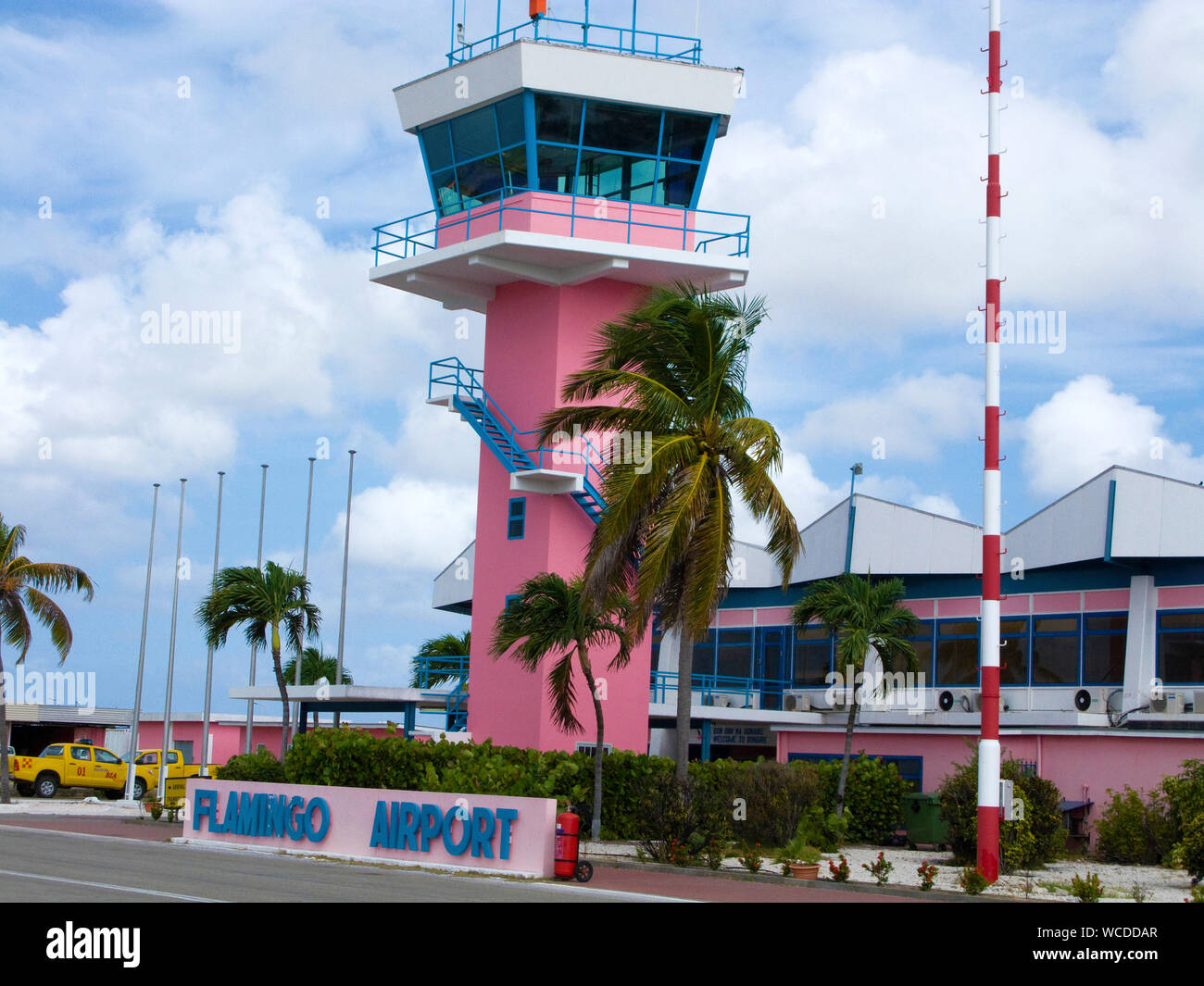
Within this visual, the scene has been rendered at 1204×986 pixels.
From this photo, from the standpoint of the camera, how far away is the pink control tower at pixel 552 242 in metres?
32.0

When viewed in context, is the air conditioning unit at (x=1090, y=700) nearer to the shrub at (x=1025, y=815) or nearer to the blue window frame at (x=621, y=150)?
the shrub at (x=1025, y=815)

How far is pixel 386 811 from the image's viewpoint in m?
22.8

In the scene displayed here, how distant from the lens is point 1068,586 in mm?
37125

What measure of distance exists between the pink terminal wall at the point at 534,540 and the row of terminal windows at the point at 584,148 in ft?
7.82

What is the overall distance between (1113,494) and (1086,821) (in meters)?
8.26

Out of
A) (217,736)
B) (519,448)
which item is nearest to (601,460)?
(519,448)

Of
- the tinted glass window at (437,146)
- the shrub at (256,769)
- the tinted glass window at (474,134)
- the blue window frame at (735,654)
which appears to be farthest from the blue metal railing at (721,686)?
the tinted glass window at (437,146)

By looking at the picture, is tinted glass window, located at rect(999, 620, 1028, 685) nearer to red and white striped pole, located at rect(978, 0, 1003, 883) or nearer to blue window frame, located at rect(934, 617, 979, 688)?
blue window frame, located at rect(934, 617, 979, 688)

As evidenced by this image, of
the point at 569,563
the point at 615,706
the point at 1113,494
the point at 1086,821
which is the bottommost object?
the point at 1086,821

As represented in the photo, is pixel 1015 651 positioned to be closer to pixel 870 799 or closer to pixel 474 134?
pixel 870 799
